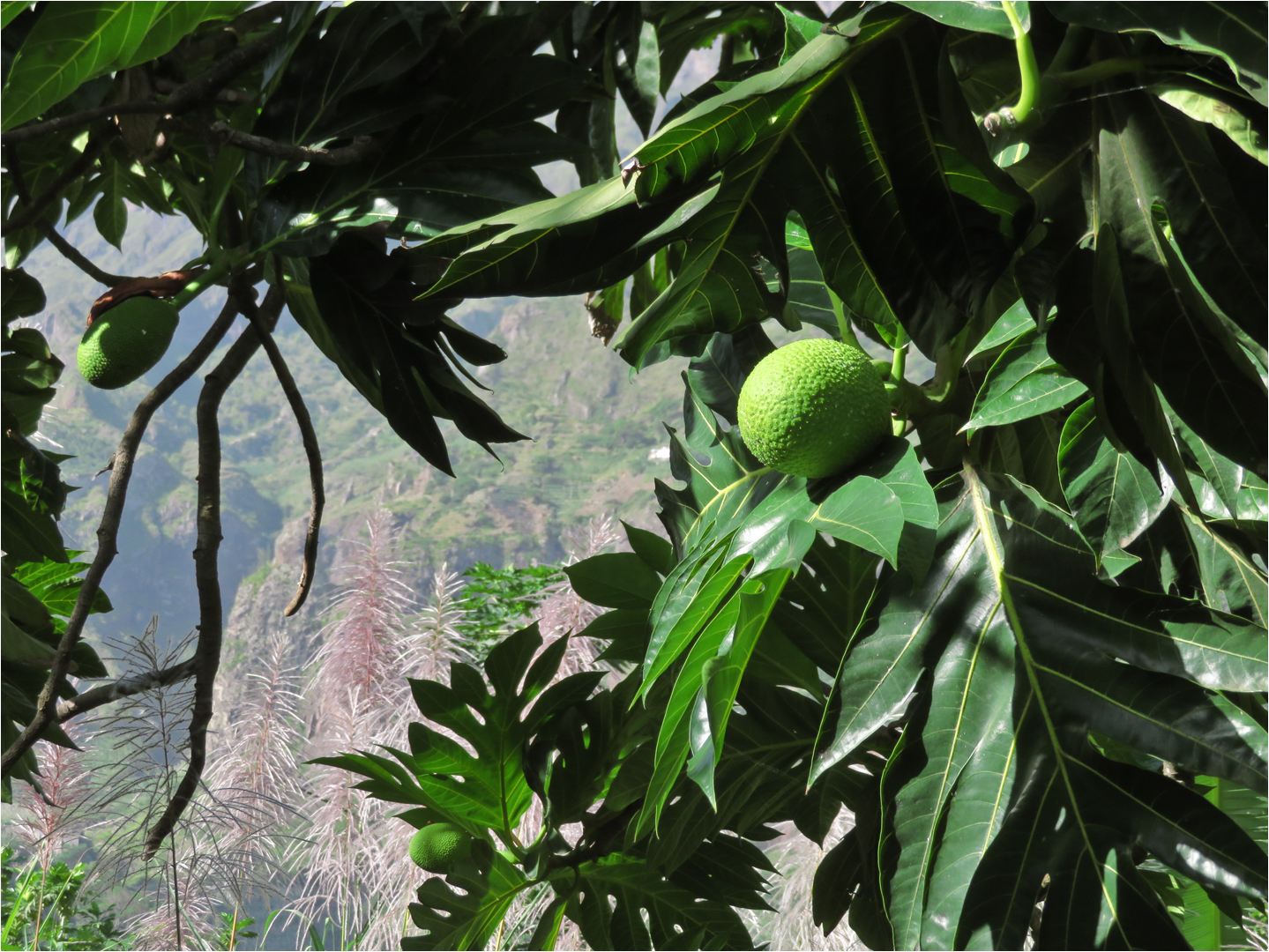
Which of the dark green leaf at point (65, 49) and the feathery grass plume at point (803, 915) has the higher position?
the dark green leaf at point (65, 49)

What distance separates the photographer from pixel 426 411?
0.80m

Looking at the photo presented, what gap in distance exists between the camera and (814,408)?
1.53 ft

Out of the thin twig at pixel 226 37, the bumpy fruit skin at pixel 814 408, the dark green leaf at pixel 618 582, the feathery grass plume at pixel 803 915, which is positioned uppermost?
the thin twig at pixel 226 37

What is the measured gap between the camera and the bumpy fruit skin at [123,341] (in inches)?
25.3

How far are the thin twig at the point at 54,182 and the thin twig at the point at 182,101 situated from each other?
0.23 ft

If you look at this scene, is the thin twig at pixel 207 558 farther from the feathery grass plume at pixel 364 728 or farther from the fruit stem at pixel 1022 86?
the feathery grass plume at pixel 364 728

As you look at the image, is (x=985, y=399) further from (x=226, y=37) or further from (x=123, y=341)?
(x=226, y=37)

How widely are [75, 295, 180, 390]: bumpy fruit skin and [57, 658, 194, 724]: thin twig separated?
0.87ft

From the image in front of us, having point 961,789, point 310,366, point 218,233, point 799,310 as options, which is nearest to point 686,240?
point 799,310

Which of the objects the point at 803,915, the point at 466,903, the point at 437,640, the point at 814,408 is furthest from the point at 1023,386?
the point at 437,640

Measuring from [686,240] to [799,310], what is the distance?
214 mm

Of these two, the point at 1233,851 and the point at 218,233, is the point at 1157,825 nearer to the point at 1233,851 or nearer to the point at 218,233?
the point at 1233,851

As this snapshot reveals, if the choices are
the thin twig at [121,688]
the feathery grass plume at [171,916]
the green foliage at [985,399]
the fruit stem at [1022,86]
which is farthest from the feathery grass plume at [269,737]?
the fruit stem at [1022,86]

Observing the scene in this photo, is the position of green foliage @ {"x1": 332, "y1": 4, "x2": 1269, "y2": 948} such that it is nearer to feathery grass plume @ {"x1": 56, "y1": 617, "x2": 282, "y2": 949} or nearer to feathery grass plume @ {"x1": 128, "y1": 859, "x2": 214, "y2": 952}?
feathery grass plume @ {"x1": 56, "y1": 617, "x2": 282, "y2": 949}
